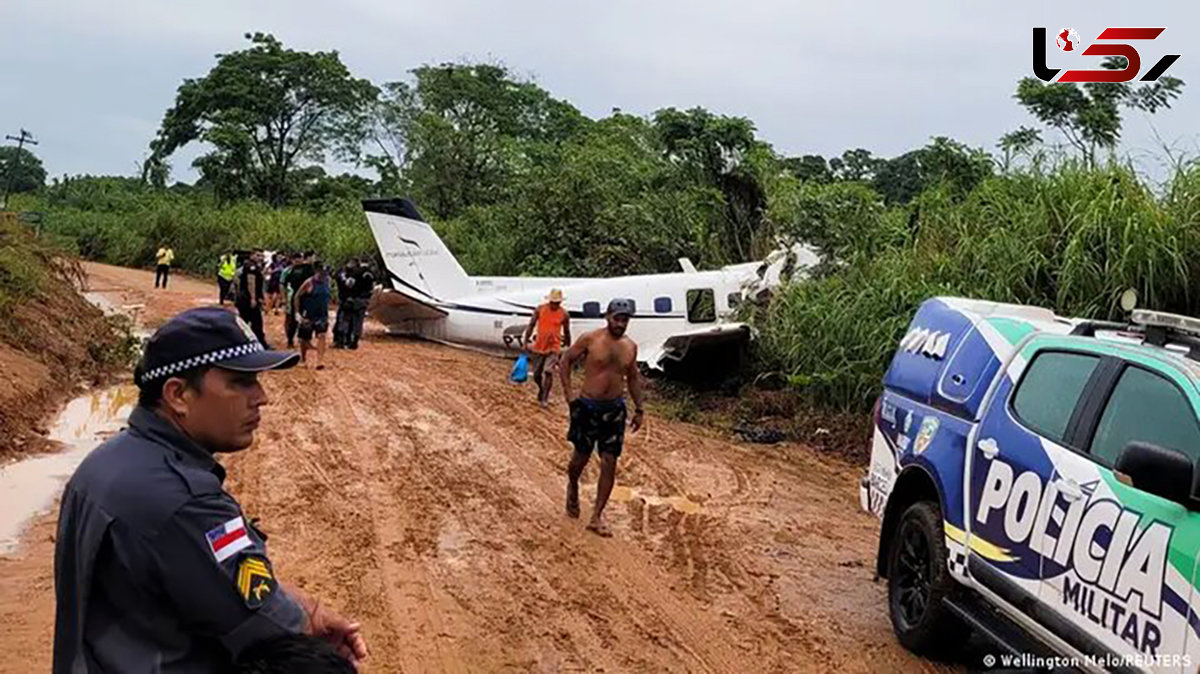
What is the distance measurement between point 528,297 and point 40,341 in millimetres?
8344

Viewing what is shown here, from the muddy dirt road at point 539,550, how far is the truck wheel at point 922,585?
16cm

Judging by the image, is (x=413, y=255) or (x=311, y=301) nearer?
(x=311, y=301)

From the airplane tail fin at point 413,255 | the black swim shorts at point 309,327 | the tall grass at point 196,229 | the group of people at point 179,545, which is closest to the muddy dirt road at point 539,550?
the black swim shorts at point 309,327

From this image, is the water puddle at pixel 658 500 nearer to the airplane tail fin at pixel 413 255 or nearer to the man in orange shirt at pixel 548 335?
the man in orange shirt at pixel 548 335

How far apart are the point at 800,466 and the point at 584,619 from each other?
5905mm

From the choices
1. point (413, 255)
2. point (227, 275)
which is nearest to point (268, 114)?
point (227, 275)

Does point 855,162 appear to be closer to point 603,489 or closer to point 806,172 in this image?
point 806,172

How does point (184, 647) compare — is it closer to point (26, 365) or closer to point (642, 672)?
point (642, 672)

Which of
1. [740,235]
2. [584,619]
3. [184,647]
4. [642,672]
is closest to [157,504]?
[184,647]

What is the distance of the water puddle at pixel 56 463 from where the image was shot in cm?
824

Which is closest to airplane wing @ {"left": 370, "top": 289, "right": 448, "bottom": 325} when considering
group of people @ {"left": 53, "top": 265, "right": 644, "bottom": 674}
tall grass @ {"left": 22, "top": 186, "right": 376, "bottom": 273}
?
tall grass @ {"left": 22, "top": 186, "right": 376, "bottom": 273}

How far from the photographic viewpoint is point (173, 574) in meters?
1.93

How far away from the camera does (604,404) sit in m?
8.19

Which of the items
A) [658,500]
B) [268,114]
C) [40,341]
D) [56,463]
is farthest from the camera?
[268,114]
